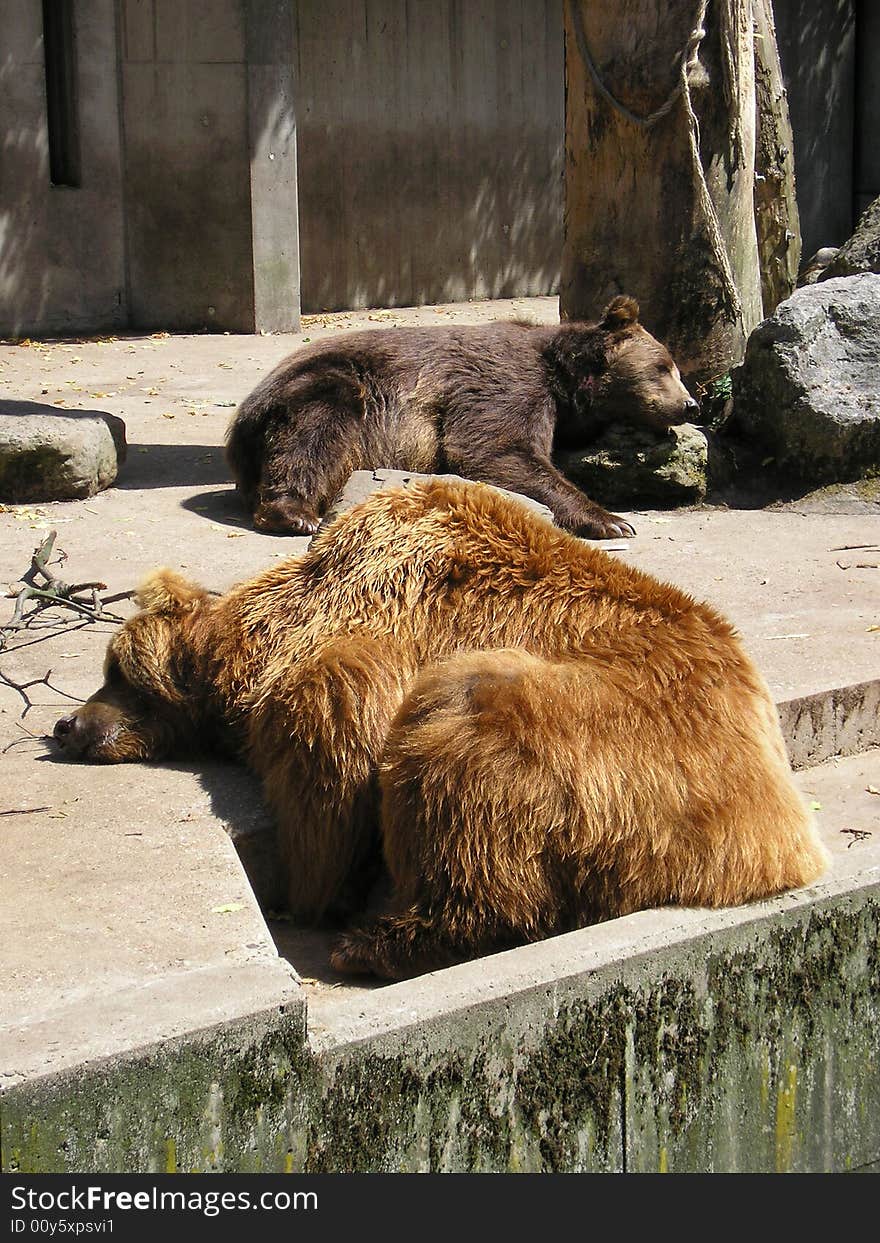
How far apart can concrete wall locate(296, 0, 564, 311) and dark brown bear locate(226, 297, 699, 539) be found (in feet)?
28.0

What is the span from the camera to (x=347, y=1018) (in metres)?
3.46

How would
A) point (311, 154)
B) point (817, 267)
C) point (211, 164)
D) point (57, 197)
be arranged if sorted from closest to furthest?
point (817, 267)
point (57, 197)
point (211, 164)
point (311, 154)

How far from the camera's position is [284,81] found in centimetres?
1506

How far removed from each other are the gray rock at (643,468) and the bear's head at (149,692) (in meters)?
4.69

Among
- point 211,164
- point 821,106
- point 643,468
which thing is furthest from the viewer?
point 821,106

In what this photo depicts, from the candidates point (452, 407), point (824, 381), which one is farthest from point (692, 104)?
point (452, 407)

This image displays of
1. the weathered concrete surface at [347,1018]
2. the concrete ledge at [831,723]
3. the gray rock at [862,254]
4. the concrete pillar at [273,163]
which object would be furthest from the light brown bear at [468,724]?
the concrete pillar at [273,163]

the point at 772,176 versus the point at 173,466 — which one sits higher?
the point at 772,176

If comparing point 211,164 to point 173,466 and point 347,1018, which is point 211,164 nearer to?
point 173,466

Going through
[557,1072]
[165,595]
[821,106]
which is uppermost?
[821,106]

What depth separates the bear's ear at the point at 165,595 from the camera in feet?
15.0

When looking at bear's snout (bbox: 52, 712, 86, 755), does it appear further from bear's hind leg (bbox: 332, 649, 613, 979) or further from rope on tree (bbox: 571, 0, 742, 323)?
rope on tree (bbox: 571, 0, 742, 323)

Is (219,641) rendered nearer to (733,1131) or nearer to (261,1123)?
(261,1123)

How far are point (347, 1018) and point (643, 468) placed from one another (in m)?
5.86
